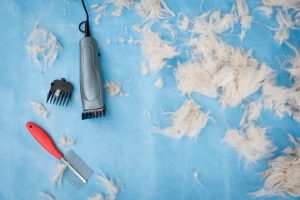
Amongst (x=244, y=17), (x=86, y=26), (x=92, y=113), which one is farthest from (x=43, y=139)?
(x=244, y=17)

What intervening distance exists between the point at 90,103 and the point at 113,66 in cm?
17

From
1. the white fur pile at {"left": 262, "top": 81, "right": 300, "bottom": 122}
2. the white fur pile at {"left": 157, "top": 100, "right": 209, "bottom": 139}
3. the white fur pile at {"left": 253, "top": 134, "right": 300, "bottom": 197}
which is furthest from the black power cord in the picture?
the white fur pile at {"left": 253, "top": 134, "right": 300, "bottom": 197}

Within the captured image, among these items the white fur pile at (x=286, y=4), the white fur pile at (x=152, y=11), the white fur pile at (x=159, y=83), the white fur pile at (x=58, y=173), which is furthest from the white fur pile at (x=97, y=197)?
the white fur pile at (x=286, y=4)

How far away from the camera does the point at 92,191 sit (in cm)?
118

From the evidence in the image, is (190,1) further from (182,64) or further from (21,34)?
(21,34)

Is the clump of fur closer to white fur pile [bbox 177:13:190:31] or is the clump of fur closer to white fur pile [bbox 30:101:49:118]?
white fur pile [bbox 177:13:190:31]

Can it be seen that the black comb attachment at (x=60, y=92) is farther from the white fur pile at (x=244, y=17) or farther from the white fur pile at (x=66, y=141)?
the white fur pile at (x=244, y=17)

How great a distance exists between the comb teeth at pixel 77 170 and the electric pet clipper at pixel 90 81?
15 centimetres

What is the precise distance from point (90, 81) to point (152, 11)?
0.34 metres

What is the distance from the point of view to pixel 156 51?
3.90 feet

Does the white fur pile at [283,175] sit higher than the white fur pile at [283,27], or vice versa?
the white fur pile at [283,27]

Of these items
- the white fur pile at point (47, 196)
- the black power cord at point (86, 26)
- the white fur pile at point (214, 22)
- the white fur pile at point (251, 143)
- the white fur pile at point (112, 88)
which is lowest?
the white fur pile at point (47, 196)

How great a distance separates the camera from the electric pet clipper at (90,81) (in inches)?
44.4

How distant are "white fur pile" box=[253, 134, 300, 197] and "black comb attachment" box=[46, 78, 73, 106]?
734mm
